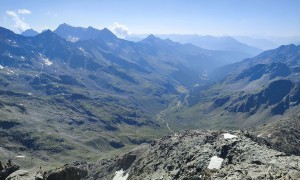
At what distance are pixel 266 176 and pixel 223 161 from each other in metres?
34.4

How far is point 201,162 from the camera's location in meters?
99.6

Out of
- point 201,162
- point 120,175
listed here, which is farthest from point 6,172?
point 120,175

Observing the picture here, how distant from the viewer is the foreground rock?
66750mm

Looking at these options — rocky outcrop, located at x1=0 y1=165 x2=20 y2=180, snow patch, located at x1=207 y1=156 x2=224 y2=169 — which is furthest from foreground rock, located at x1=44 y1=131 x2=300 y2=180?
rocky outcrop, located at x1=0 y1=165 x2=20 y2=180

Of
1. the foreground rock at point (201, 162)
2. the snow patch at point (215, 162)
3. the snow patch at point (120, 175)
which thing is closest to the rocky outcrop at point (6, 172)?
the foreground rock at point (201, 162)

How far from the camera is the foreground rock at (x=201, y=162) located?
66750 mm

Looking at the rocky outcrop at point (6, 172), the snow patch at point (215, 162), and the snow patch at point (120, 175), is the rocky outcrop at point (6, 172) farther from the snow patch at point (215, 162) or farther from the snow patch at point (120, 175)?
the snow patch at point (120, 175)

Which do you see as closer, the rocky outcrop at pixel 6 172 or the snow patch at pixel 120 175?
the rocky outcrop at pixel 6 172

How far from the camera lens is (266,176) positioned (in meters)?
60.9

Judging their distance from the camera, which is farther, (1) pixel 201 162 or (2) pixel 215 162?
(1) pixel 201 162

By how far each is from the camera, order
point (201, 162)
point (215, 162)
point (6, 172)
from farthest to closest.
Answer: point (201, 162)
point (215, 162)
point (6, 172)

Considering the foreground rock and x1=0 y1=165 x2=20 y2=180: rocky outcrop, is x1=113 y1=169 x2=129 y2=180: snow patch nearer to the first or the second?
the foreground rock

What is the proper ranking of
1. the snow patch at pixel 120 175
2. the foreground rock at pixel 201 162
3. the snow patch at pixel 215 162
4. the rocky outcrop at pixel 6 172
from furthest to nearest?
the snow patch at pixel 120 175 → the snow patch at pixel 215 162 → the rocky outcrop at pixel 6 172 → the foreground rock at pixel 201 162

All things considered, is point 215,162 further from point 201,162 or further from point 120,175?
point 120,175
